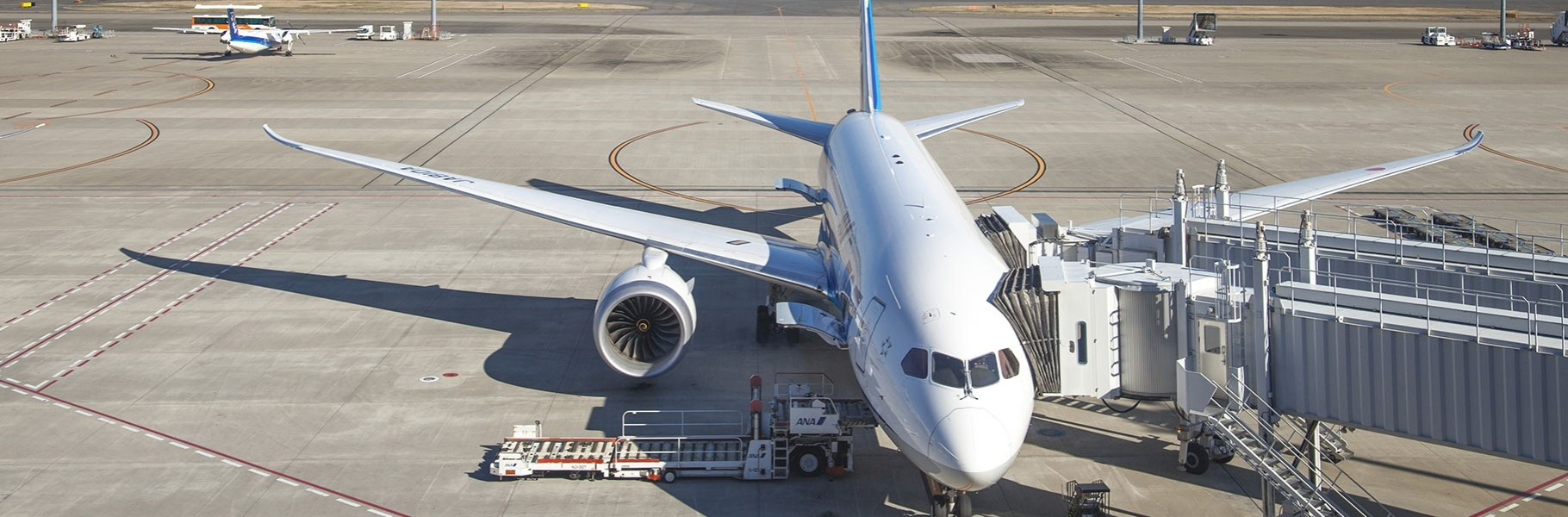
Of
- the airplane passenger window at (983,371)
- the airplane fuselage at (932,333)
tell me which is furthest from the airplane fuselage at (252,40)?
the airplane passenger window at (983,371)

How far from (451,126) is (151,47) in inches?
1779

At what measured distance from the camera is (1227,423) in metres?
17.4

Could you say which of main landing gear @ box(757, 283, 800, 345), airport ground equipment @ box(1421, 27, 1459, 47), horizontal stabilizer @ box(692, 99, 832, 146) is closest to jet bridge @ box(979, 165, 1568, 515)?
main landing gear @ box(757, 283, 800, 345)

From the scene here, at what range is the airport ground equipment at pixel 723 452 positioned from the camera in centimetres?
1933

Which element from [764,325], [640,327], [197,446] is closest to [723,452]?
[640,327]

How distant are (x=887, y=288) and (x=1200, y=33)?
8150 centimetres

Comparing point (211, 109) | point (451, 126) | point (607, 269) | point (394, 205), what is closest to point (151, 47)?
point (211, 109)

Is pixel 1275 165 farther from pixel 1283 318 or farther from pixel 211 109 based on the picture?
pixel 211 109

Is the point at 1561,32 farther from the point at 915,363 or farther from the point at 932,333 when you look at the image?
the point at 915,363

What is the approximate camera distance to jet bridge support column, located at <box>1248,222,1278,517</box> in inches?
679

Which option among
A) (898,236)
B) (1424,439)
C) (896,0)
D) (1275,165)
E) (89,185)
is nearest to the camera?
(1424,439)

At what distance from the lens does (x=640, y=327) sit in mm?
22891

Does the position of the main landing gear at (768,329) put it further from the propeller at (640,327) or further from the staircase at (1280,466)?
the staircase at (1280,466)

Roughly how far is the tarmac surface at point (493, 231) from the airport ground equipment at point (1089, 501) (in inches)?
14.9
